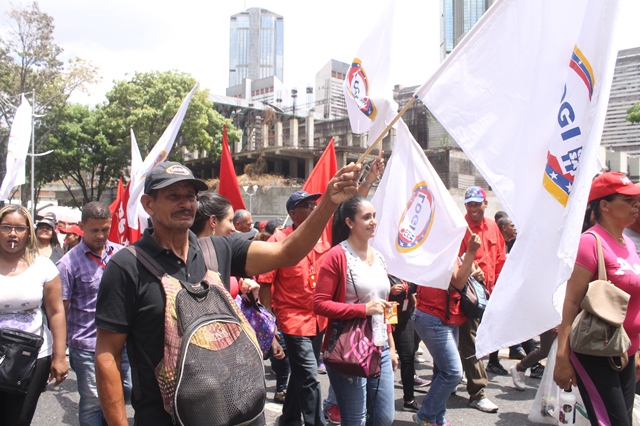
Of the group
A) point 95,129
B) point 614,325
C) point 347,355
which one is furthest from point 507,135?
point 95,129

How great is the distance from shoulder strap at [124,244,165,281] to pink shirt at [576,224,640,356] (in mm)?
2132

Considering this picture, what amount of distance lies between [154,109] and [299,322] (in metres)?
26.8

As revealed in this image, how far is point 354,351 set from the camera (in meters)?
3.39

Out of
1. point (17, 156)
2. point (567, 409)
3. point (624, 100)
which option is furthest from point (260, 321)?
point (624, 100)

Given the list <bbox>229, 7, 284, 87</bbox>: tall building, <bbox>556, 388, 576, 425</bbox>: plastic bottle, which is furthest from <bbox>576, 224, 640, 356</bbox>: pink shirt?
<bbox>229, 7, 284, 87</bbox>: tall building

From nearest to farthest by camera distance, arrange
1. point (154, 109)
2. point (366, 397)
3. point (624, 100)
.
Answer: point (366, 397), point (154, 109), point (624, 100)

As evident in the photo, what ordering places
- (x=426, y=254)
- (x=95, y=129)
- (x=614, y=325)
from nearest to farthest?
(x=614, y=325)
(x=426, y=254)
(x=95, y=129)

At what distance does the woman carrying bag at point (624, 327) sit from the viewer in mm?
2885

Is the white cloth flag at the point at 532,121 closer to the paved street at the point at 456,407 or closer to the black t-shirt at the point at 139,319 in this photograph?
the black t-shirt at the point at 139,319

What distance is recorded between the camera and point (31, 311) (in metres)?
3.56

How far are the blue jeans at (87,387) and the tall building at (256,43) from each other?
188m

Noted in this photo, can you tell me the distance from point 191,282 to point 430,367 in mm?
5289

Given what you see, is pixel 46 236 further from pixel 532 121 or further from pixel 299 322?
pixel 532 121

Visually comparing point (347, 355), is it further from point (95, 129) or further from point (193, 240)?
point (95, 129)
